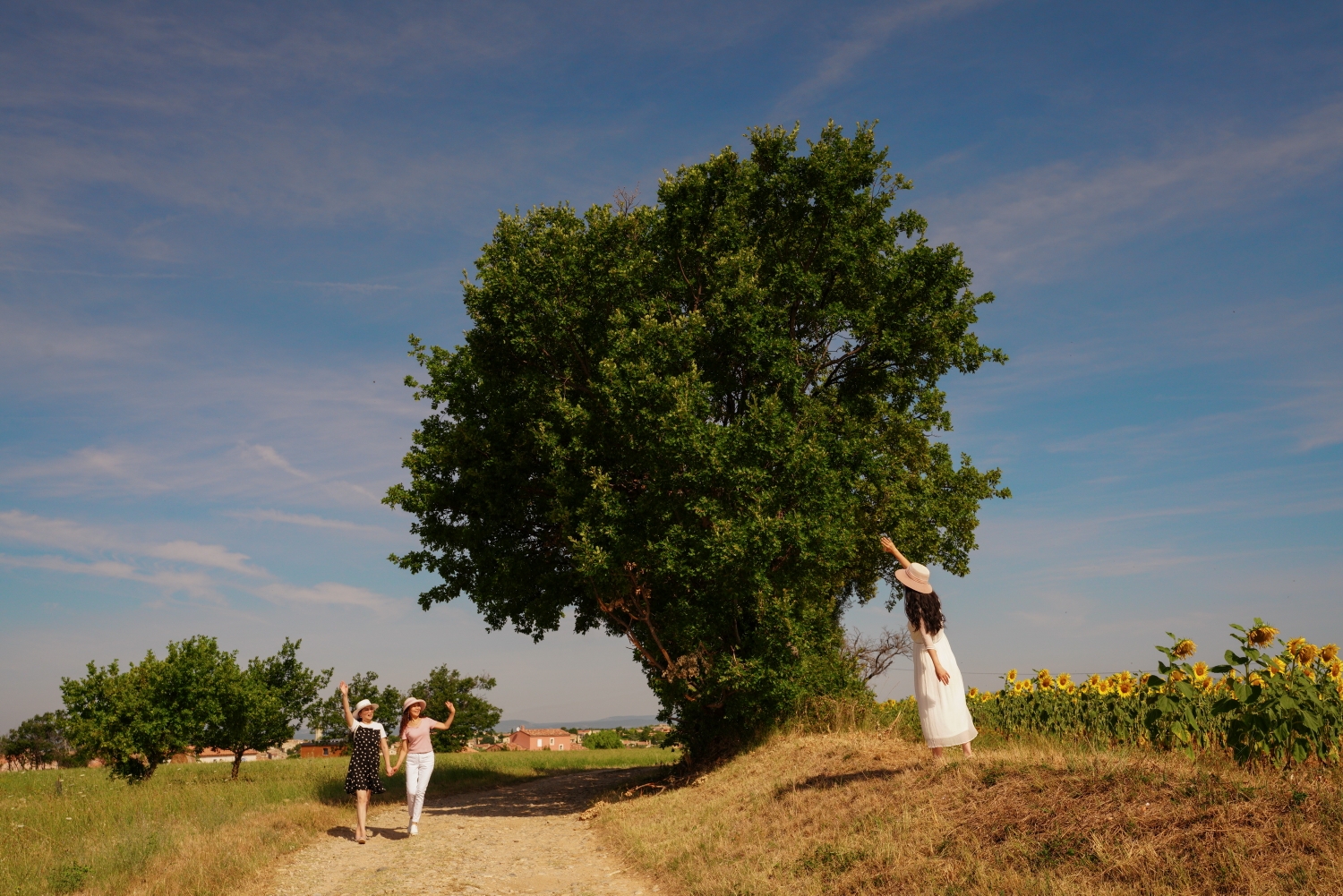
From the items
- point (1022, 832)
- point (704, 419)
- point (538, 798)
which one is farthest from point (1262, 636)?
point (538, 798)

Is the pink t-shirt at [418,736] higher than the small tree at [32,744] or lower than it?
higher

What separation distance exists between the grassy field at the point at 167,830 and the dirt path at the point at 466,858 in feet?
2.26

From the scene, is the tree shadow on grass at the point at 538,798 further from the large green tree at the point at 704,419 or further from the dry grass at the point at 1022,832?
the dry grass at the point at 1022,832

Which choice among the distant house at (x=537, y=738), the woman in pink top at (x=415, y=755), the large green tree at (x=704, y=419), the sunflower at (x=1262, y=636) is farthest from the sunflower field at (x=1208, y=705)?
the distant house at (x=537, y=738)

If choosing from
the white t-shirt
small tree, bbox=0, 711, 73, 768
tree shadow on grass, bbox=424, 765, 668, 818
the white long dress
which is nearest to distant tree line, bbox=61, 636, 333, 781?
tree shadow on grass, bbox=424, 765, 668, 818

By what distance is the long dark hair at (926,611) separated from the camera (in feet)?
34.3

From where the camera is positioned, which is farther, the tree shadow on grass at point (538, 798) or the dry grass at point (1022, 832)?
the tree shadow on grass at point (538, 798)

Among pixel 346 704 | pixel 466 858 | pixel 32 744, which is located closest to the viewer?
pixel 466 858

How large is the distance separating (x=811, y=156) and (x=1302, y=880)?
54.7 feet

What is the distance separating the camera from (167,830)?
42.8 ft

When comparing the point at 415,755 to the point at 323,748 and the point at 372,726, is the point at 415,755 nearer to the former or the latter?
the point at 372,726

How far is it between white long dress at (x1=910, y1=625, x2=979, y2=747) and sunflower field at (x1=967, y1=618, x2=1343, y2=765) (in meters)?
2.02

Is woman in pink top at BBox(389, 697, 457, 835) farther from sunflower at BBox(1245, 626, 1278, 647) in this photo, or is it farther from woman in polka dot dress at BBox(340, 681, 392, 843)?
sunflower at BBox(1245, 626, 1278, 647)

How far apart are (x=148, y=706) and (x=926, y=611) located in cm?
2477
